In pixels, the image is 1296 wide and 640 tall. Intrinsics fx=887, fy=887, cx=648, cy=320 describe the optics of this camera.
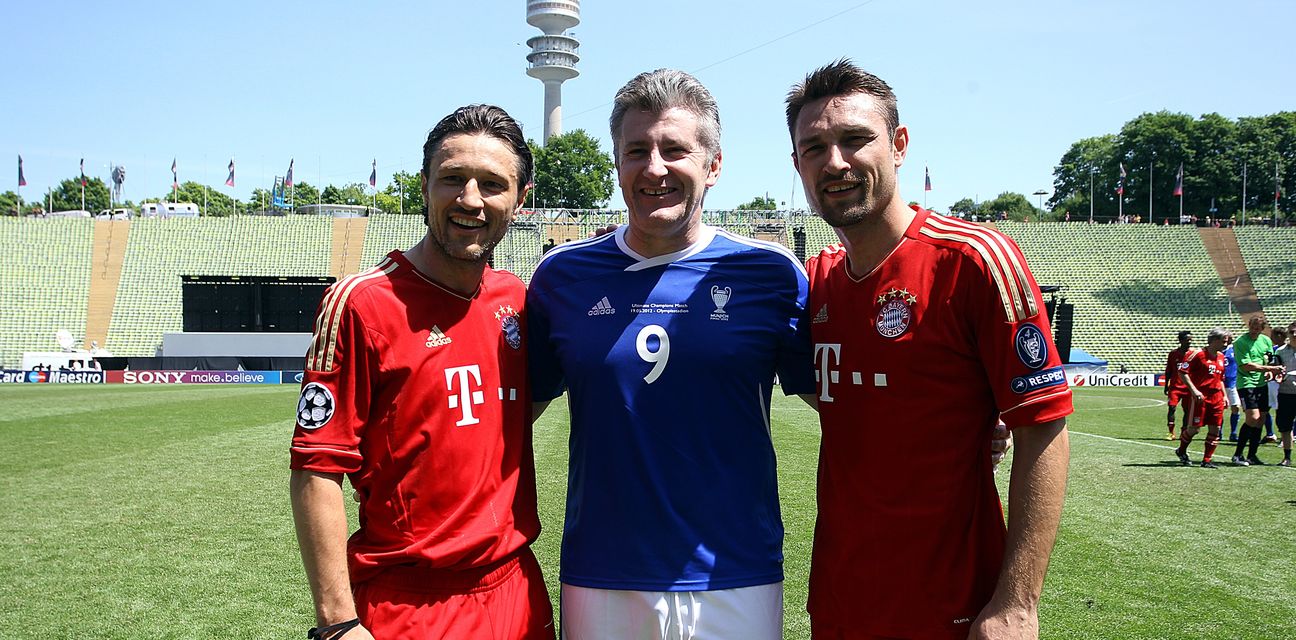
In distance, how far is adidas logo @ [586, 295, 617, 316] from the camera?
9.87 ft

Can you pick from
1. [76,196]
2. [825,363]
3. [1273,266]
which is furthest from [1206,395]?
[76,196]

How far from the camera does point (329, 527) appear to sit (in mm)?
2629

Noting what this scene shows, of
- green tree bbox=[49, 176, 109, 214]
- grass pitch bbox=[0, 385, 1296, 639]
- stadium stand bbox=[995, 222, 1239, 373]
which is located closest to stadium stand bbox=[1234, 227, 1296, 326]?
stadium stand bbox=[995, 222, 1239, 373]

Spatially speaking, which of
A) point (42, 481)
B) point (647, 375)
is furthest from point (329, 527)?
point (42, 481)

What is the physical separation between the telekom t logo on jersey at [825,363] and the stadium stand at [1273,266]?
4997cm

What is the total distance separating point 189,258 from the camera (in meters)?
48.2

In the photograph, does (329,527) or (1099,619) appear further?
(1099,619)

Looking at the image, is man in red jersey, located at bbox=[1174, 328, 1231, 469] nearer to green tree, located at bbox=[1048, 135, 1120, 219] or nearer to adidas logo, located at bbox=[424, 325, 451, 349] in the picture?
adidas logo, located at bbox=[424, 325, 451, 349]

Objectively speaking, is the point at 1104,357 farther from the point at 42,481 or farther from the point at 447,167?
the point at 447,167

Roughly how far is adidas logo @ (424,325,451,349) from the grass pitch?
1.43 m

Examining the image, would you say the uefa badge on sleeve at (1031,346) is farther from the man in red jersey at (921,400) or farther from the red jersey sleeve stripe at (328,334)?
the red jersey sleeve stripe at (328,334)

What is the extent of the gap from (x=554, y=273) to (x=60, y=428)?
17270 mm

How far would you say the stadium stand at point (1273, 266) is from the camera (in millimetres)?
45031

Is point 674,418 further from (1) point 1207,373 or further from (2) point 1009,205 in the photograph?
(2) point 1009,205
